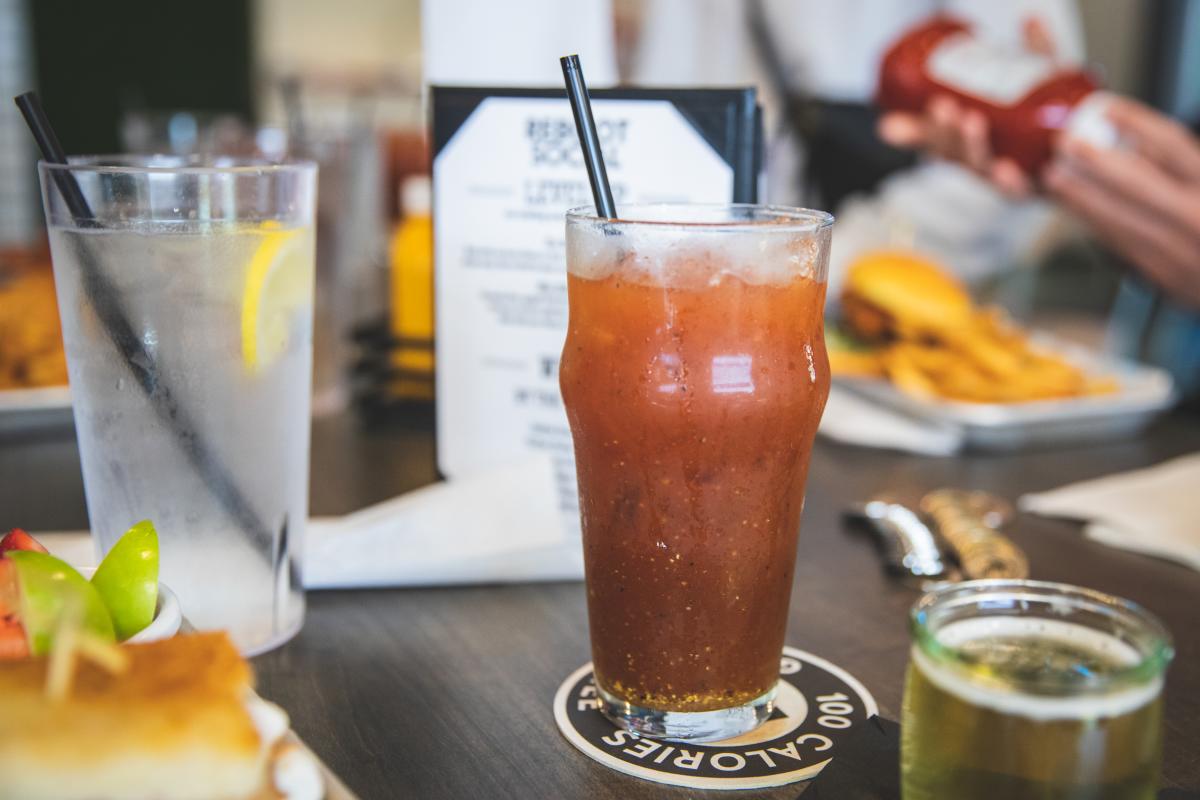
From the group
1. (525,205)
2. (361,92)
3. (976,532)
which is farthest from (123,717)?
(361,92)

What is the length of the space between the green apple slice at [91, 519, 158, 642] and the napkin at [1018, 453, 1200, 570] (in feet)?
2.80

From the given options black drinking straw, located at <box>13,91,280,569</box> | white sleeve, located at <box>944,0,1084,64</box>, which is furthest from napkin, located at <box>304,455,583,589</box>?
white sleeve, located at <box>944,0,1084,64</box>

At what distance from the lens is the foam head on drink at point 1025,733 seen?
1.49 feet

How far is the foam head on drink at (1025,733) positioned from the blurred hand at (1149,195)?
Answer: 1.26m

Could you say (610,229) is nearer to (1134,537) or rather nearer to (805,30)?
(1134,537)

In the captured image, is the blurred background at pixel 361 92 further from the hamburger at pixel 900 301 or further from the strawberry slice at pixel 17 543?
the strawberry slice at pixel 17 543

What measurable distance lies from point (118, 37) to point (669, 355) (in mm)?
6469

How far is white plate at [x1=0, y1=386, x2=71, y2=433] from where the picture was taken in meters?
1.25

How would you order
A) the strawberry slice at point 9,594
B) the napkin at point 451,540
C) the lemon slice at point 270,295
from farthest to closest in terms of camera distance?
the napkin at point 451,540 → the lemon slice at point 270,295 → the strawberry slice at point 9,594

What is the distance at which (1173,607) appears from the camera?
34.9 inches

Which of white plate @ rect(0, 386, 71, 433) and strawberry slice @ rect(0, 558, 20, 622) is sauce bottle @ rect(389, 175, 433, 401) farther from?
strawberry slice @ rect(0, 558, 20, 622)

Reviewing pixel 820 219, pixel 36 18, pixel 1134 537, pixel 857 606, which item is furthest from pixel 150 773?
pixel 36 18

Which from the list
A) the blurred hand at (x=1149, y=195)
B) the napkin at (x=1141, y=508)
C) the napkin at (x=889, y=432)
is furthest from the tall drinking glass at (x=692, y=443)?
the blurred hand at (x=1149, y=195)

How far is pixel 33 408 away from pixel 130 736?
0.98 meters
